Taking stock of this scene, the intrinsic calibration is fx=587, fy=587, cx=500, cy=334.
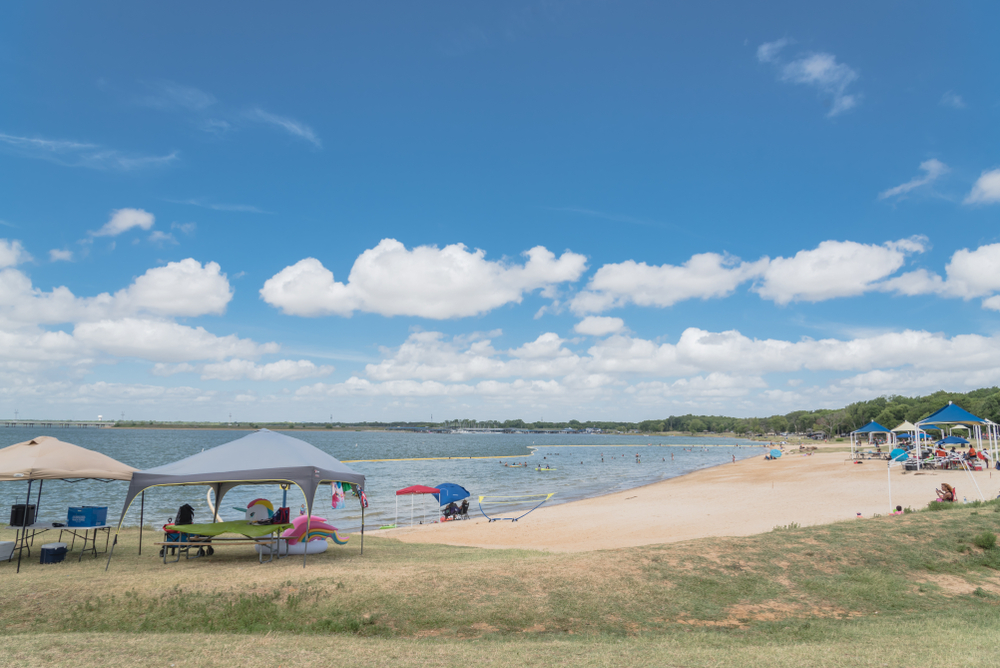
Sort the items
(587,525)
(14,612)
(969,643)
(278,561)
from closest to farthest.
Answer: (969,643)
(14,612)
(278,561)
(587,525)

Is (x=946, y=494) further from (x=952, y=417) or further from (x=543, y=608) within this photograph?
(x=952, y=417)

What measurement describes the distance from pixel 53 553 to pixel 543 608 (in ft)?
35.5

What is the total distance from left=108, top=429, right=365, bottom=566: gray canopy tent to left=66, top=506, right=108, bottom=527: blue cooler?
631 mm

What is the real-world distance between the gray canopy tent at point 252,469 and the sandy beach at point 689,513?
8.00m

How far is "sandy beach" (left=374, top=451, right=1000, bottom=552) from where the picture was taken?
20.4m

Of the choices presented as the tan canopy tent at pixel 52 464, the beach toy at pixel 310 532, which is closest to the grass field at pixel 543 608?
the beach toy at pixel 310 532

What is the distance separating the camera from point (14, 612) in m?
A: 9.24

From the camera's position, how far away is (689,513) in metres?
26.3

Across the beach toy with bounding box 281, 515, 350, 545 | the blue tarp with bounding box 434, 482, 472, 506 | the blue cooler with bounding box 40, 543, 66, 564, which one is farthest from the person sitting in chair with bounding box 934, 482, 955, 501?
the blue cooler with bounding box 40, 543, 66, 564

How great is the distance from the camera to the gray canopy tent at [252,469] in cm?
1273

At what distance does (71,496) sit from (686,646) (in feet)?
140

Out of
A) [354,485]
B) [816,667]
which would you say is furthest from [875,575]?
[354,485]

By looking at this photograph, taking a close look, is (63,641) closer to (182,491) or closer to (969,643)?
(969,643)

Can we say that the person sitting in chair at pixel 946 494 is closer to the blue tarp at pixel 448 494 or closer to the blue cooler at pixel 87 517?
the blue tarp at pixel 448 494
